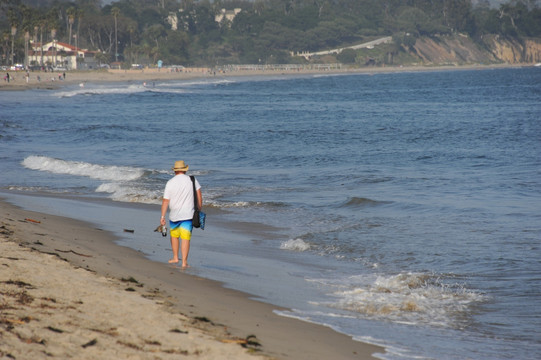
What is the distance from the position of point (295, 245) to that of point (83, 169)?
35.9 feet


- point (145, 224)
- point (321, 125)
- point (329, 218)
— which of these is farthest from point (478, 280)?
point (321, 125)

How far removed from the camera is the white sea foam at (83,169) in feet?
62.7

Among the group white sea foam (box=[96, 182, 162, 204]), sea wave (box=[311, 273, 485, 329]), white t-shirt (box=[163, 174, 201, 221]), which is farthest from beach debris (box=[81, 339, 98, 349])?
white sea foam (box=[96, 182, 162, 204])

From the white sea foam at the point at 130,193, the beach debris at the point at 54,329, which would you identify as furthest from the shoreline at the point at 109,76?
the beach debris at the point at 54,329

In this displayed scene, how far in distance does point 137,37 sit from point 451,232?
565 feet

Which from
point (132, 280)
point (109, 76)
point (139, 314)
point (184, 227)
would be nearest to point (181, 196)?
point (184, 227)

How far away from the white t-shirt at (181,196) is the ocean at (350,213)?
0.77 metres

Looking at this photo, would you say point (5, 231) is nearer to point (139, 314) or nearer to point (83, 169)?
point (139, 314)

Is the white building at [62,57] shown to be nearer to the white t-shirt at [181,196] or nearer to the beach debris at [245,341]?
the white t-shirt at [181,196]

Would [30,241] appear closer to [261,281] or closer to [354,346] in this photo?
[261,281]

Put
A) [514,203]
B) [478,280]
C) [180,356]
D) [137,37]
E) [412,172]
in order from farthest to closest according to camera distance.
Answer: [137,37], [412,172], [514,203], [478,280], [180,356]

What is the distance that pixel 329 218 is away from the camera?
13.6m

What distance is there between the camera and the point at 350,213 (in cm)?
1409

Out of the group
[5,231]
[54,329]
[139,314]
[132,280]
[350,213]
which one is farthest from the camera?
[350,213]
